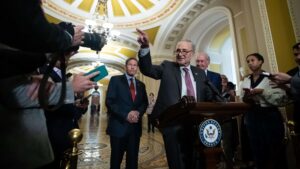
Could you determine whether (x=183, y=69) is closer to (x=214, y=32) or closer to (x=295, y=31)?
(x=295, y=31)

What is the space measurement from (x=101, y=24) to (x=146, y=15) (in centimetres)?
204

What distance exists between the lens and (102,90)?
24297 millimetres

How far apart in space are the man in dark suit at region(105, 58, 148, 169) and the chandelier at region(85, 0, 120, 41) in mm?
4553

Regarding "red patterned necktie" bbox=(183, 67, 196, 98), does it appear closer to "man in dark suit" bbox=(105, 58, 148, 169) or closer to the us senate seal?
the us senate seal

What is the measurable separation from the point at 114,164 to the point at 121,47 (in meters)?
9.64

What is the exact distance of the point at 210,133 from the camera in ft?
3.78

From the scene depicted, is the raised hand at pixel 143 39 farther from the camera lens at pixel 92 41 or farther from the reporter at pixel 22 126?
the reporter at pixel 22 126

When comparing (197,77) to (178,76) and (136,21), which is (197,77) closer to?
(178,76)

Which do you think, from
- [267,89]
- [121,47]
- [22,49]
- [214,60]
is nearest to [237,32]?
[214,60]

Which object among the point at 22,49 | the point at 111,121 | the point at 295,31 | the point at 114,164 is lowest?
the point at 114,164

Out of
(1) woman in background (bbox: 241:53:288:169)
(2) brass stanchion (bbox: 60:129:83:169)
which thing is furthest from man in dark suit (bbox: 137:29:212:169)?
(1) woman in background (bbox: 241:53:288:169)

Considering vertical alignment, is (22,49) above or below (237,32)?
below

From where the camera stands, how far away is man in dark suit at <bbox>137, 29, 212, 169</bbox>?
4.43ft

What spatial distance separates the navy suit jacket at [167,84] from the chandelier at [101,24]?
5189 mm
